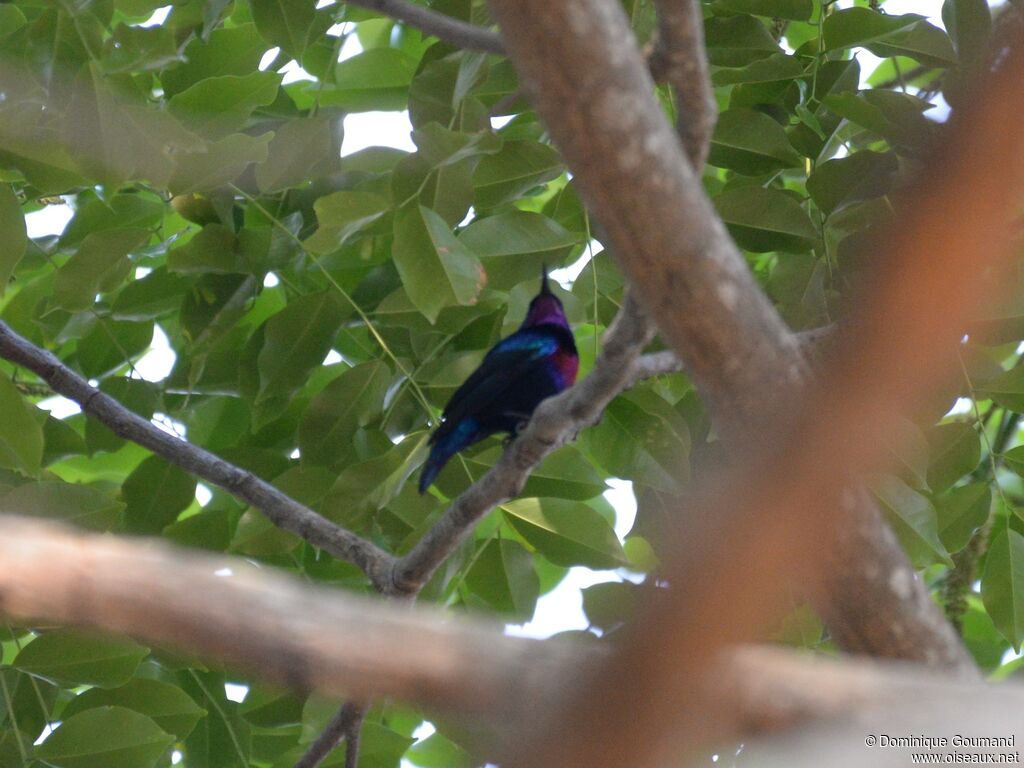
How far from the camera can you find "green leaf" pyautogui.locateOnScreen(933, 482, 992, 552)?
3193 mm

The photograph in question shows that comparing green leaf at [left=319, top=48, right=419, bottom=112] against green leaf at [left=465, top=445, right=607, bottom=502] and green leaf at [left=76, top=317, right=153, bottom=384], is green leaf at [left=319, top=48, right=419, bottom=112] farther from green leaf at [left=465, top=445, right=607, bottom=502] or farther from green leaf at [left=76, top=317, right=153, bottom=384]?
green leaf at [left=465, top=445, right=607, bottom=502]

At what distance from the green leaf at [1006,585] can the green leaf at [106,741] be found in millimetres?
2242

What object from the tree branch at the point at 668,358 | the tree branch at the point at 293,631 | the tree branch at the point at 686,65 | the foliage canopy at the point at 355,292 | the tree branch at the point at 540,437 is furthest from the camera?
the foliage canopy at the point at 355,292

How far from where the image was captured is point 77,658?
3025 mm

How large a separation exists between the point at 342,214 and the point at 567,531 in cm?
106

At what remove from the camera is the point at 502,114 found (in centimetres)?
329

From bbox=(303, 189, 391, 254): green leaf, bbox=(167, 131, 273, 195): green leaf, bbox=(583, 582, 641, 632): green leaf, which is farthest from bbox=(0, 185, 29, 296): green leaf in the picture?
bbox=(583, 582, 641, 632): green leaf

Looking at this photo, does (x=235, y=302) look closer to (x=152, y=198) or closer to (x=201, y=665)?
(x=152, y=198)

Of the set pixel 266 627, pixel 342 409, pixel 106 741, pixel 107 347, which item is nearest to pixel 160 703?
pixel 106 741

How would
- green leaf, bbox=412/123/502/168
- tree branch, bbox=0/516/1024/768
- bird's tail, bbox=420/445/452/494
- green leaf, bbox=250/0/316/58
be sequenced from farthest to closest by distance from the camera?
bird's tail, bbox=420/445/452/494
green leaf, bbox=250/0/316/58
green leaf, bbox=412/123/502/168
tree branch, bbox=0/516/1024/768

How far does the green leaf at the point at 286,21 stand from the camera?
311cm

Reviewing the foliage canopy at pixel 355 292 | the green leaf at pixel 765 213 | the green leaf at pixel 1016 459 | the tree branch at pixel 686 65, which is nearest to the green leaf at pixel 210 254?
the foliage canopy at pixel 355 292

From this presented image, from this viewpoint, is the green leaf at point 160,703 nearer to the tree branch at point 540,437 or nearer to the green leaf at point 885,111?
the tree branch at point 540,437

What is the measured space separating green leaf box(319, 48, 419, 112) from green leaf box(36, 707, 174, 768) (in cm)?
199
